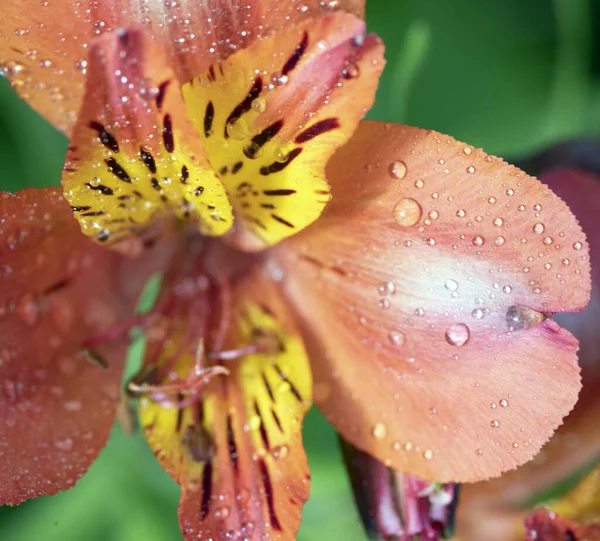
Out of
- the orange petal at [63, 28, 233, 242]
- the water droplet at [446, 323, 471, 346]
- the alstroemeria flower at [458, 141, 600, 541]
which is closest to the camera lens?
the orange petal at [63, 28, 233, 242]

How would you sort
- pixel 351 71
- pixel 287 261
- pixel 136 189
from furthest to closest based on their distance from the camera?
pixel 287 261, pixel 136 189, pixel 351 71

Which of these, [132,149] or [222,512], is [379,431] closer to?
[222,512]

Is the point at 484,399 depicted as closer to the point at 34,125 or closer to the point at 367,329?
the point at 367,329

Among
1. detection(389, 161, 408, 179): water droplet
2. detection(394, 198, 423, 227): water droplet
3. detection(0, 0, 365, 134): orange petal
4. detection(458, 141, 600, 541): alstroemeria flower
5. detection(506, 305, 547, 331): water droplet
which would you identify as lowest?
detection(458, 141, 600, 541): alstroemeria flower

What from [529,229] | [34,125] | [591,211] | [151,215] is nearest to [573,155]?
[591,211]

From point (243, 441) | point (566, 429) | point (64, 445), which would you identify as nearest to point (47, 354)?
point (64, 445)

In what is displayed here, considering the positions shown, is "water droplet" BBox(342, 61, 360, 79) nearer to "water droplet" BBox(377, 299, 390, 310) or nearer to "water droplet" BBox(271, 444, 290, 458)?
"water droplet" BBox(377, 299, 390, 310)

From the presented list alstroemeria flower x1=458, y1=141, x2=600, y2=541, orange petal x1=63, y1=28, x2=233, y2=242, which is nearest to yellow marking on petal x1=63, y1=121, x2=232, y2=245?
orange petal x1=63, y1=28, x2=233, y2=242
